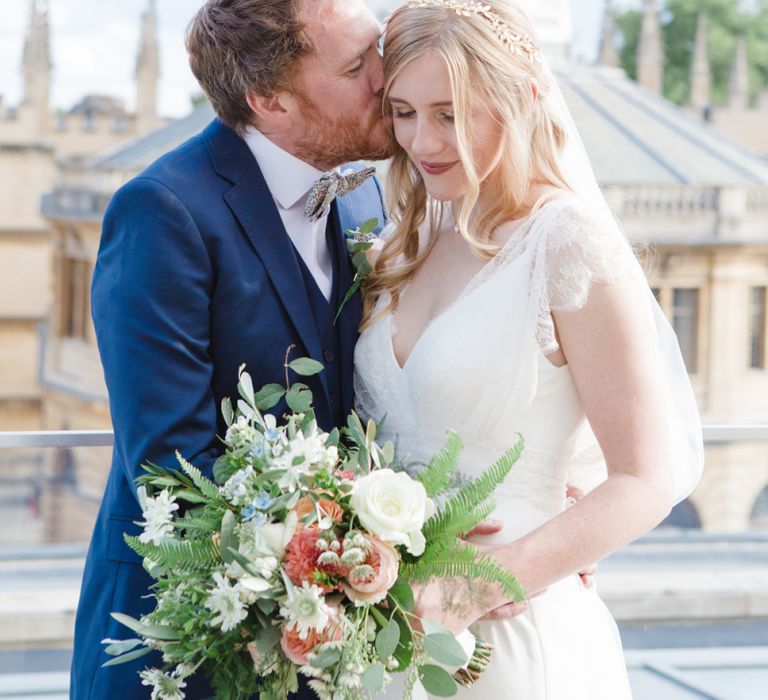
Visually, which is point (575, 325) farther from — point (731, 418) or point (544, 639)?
point (731, 418)

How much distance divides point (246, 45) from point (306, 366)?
647 mm

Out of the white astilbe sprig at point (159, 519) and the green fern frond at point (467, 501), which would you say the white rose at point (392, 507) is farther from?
the white astilbe sprig at point (159, 519)

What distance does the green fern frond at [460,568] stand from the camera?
→ 2000 millimetres

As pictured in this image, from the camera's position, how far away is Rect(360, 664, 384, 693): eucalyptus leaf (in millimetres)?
1911

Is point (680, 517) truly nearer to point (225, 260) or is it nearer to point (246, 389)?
point (225, 260)

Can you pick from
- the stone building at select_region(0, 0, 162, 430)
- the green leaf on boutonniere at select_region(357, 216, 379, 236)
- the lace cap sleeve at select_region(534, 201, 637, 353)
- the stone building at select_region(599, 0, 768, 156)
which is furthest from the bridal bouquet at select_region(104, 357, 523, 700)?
the stone building at select_region(599, 0, 768, 156)

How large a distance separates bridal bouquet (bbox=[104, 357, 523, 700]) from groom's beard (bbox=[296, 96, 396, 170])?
2.34 ft

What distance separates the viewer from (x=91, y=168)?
39.2m

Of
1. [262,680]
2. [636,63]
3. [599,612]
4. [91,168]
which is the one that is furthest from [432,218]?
[636,63]

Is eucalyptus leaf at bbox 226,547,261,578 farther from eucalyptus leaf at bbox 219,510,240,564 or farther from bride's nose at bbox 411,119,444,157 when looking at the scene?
bride's nose at bbox 411,119,444,157

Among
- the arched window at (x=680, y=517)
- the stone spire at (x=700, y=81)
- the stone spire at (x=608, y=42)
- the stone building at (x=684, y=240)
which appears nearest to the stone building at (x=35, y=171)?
the stone building at (x=684, y=240)

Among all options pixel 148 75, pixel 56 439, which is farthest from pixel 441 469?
pixel 148 75

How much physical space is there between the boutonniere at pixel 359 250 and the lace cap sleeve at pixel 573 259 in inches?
18.0

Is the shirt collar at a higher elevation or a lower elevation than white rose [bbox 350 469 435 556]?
higher
